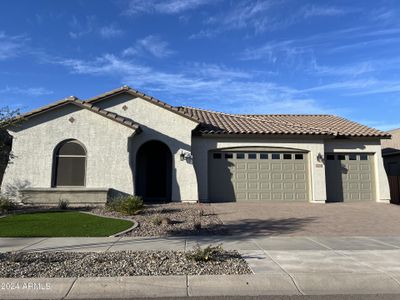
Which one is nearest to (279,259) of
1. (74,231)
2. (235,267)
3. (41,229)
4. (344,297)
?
(235,267)

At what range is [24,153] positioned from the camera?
1611 centimetres

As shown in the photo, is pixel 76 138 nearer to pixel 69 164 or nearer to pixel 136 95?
pixel 69 164

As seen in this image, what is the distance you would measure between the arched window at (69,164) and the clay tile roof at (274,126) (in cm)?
538

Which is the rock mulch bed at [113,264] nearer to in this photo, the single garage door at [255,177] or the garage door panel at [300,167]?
the single garage door at [255,177]

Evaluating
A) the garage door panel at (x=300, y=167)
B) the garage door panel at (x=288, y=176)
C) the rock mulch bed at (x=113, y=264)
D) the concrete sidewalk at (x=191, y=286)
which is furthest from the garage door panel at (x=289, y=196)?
the concrete sidewalk at (x=191, y=286)

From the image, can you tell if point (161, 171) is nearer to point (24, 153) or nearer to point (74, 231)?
point (24, 153)

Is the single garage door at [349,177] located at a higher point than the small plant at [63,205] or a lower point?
higher

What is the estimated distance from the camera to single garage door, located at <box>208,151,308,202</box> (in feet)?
60.2

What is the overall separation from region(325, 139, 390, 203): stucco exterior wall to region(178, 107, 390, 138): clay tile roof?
49 cm

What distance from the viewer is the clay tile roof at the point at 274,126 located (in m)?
18.6

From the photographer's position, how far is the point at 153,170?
1891 cm

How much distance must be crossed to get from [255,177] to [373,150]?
22.1 feet

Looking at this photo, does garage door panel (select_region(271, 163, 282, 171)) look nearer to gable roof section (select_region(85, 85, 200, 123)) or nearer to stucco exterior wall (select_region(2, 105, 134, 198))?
gable roof section (select_region(85, 85, 200, 123))

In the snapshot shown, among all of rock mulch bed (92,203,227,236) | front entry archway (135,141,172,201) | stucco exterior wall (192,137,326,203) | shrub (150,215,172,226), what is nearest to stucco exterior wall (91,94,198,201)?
stucco exterior wall (192,137,326,203)
